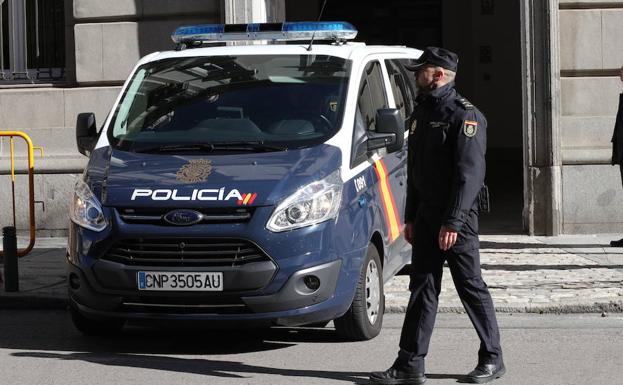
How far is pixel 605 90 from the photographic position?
12.6m

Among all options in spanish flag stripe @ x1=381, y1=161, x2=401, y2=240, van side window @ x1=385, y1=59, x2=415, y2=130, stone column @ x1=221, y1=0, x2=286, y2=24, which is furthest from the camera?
stone column @ x1=221, y1=0, x2=286, y2=24

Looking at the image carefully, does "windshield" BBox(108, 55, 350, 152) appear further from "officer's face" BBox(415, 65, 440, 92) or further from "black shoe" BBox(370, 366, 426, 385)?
"black shoe" BBox(370, 366, 426, 385)

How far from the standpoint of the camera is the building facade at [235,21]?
40.9 feet

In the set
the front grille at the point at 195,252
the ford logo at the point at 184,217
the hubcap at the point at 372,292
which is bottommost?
the hubcap at the point at 372,292

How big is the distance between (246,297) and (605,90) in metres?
6.66

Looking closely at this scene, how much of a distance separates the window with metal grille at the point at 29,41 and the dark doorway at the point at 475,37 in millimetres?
8648

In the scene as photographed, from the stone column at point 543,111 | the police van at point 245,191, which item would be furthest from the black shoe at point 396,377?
the stone column at point 543,111

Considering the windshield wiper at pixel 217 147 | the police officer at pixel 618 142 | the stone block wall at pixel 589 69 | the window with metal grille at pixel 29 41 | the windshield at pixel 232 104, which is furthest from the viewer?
the window with metal grille at pixel 29 41

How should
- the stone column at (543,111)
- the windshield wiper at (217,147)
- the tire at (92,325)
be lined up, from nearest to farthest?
the windshield wiper at (217,147), the tire at (92,325), the stone column at (543,111)

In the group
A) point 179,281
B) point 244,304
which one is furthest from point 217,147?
point 244,304

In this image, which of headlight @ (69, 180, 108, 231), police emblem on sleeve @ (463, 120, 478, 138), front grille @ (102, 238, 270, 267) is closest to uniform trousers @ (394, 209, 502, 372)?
police emblem on sleeve @ (463, 120, 478, 138)

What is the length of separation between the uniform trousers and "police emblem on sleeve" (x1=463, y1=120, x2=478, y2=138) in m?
0.43

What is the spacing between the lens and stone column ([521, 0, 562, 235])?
12391 mm

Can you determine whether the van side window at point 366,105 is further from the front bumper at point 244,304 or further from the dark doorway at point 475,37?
the dark doorway at point 475,37
